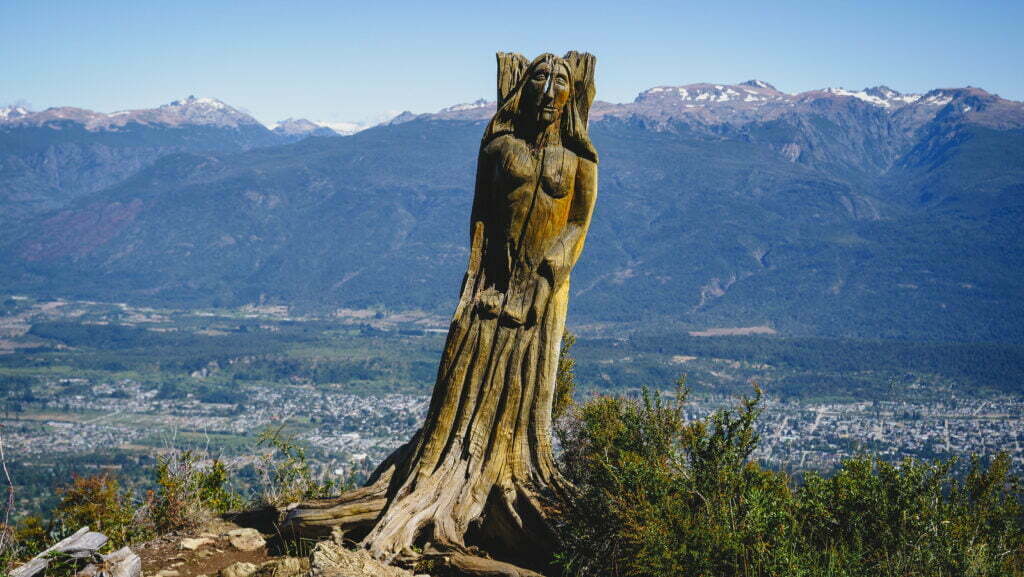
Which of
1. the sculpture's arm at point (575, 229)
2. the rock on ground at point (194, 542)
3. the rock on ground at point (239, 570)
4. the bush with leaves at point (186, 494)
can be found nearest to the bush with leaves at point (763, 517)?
the sculpture's arm at point (575, 229)

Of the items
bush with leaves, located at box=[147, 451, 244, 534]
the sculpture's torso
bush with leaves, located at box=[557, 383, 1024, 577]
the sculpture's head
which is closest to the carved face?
the sculpture's head

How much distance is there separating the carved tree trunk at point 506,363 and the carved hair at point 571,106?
0.02 m

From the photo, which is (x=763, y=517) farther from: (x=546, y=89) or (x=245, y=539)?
(x=245, y=539)

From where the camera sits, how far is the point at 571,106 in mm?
10891

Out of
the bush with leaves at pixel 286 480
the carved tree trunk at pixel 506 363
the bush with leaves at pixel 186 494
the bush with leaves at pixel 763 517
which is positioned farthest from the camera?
the bush with leaves at pixel 286 480

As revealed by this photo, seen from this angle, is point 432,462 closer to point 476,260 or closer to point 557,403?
point 476,260

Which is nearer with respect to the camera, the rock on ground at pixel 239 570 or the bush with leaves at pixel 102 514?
the rock on ground at pixel 239 570

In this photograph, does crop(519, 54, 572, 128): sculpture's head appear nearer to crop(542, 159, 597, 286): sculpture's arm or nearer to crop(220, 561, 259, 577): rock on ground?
crop(542, 159, 597, 286): sculpture's arm

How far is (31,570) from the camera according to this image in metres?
9.42

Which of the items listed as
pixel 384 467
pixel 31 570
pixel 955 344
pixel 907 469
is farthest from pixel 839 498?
pixel 955 344

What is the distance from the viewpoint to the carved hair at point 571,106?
35.5 feet

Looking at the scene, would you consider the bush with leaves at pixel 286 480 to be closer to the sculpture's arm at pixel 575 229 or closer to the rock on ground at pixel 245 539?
the rock on ground at pixel 245 539

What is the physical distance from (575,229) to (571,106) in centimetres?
142

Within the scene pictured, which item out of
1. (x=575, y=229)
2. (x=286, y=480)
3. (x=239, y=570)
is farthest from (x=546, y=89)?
(x=286, y=480)
